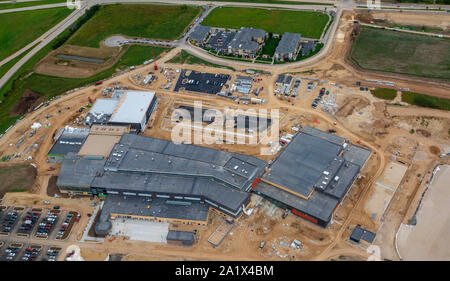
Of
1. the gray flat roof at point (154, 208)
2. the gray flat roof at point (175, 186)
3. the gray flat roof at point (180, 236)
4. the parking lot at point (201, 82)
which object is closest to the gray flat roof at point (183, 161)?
the gray flat roof at point (175, 186)

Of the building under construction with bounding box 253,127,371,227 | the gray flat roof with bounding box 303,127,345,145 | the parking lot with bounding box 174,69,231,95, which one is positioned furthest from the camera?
the parking lot with bounding box 174,69,231,95

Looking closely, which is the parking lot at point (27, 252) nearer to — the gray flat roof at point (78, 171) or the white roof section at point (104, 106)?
the gray flat roof at point (78, 171)

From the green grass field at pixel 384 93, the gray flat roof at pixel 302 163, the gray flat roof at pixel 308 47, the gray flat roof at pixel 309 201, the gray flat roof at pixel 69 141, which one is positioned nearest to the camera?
the gray flat roof at pixel 309 201

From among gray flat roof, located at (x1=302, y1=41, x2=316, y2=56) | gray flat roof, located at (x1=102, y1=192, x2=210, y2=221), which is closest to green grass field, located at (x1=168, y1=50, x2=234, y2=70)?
gray flat roof, located at (x1=302, y1=41, x2=316, y2=56)

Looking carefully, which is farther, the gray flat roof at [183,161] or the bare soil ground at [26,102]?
the bare soil ground at [26,102]

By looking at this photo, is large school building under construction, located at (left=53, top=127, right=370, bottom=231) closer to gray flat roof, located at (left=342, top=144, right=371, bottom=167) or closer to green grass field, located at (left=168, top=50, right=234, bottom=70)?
gray flat roof, located at (left=342, top=144, right=371, bottom=167)

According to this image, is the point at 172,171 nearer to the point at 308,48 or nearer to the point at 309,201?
the point at 309,201

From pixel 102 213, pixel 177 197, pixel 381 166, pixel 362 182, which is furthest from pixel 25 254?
pixel 381 166
